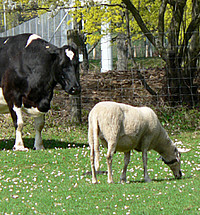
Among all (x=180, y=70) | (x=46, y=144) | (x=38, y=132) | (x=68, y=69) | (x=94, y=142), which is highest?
(x=68, y=69)

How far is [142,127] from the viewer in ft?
26.0

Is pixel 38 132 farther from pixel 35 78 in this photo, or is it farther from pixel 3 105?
pixel 35 78

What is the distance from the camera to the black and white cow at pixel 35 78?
11.3 m

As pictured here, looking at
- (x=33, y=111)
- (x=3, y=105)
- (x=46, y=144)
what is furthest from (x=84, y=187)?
(x=46, y=144)

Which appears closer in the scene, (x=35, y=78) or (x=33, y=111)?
(x=35, y=78)

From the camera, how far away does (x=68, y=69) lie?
37.0ft

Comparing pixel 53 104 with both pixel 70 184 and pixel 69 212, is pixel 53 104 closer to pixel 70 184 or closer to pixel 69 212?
pixel 70 184

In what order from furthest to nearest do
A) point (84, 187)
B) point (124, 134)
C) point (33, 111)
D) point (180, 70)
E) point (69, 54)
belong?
point (180, 70) < point (33, 111) < point (69, 54) < point (124, 134) < point (84, 187)

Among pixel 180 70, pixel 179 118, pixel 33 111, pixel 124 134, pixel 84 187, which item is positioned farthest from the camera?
pixel 180 70

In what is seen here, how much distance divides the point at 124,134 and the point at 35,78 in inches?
167

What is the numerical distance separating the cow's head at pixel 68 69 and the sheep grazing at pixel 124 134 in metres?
3.30

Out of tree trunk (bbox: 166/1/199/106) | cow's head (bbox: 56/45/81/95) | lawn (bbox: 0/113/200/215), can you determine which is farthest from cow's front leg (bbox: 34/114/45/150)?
tree trunk (bbox: 166/1/199/106)

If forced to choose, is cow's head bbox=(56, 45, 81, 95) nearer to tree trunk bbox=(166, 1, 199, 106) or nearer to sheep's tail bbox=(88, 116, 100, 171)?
sheep's tail bbox=(88, 116, 100, 171)

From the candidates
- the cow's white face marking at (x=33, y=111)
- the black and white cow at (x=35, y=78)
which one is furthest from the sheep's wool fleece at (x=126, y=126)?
the cow's white face marking at (x=33, y=111)
